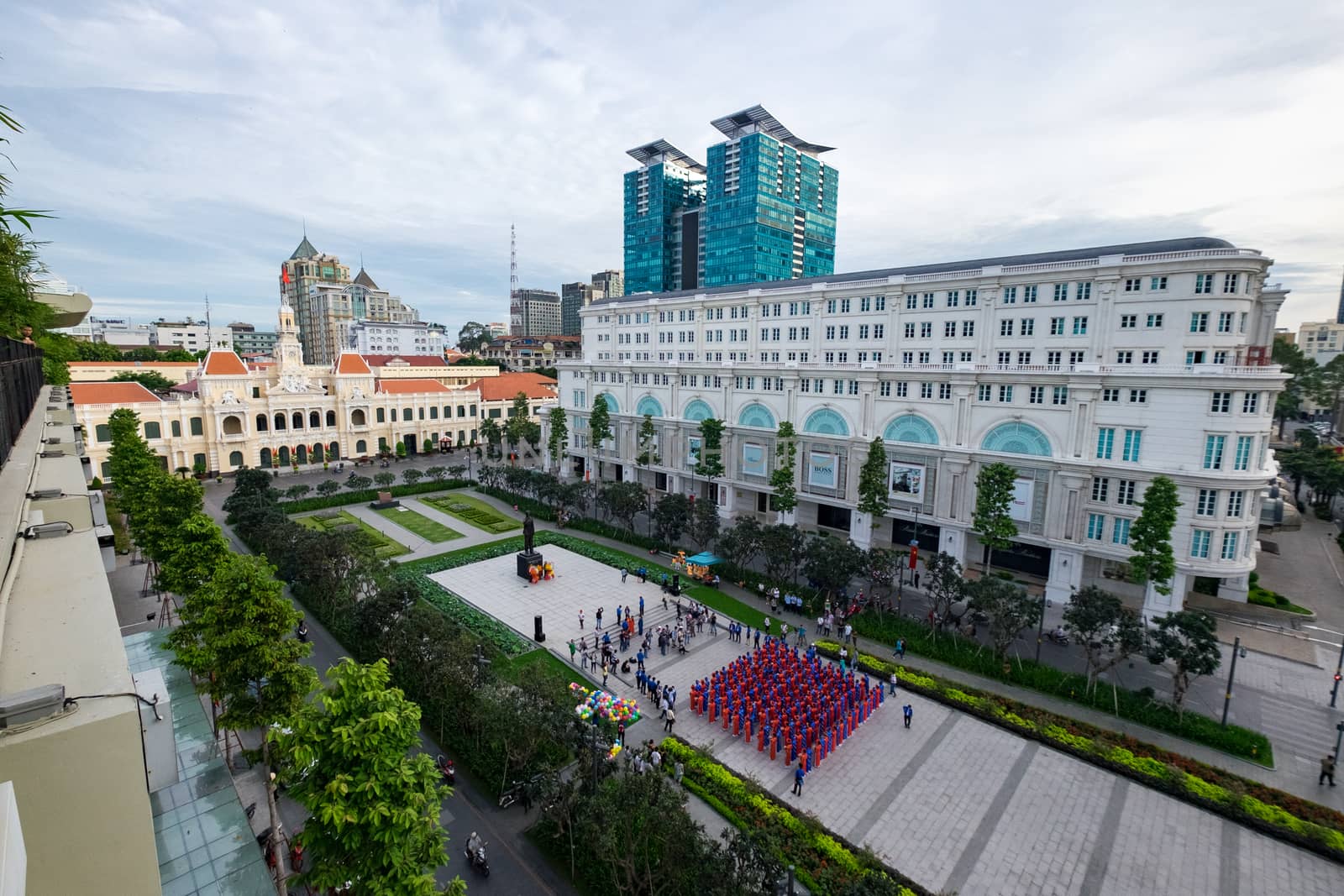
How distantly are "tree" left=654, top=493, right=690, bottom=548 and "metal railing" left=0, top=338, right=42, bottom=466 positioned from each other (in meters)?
28.8

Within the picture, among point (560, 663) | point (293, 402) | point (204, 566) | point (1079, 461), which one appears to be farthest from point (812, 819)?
point (293, 402)

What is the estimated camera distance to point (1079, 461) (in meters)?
33.2

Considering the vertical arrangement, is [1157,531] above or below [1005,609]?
above

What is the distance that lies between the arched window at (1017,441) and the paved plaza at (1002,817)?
16899 mm

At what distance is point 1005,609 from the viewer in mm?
25875

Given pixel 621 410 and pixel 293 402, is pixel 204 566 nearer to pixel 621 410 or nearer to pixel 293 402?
pixel 621 410

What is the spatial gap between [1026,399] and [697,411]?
78.7ft

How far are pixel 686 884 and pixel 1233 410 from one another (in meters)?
31.9

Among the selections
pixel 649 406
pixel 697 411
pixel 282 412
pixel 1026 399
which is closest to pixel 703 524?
pixel 697 411

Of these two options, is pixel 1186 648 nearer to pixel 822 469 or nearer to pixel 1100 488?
pixel 1100 488

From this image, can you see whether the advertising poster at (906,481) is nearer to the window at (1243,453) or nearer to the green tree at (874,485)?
the green tree at (874,485)

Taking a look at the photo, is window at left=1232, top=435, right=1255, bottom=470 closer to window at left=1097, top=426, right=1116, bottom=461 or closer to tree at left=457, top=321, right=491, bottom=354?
window at left=1097, top=426, right=1116, bottom=461

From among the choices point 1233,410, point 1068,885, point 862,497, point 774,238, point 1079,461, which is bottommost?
point 1068,885

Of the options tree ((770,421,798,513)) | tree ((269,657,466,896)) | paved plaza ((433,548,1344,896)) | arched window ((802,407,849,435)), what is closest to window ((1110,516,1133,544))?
paved plaza ((433,548,1344,896))
